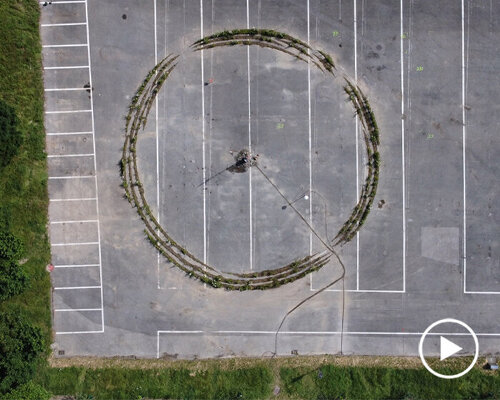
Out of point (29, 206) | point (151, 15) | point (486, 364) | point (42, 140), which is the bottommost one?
point (486, 364)

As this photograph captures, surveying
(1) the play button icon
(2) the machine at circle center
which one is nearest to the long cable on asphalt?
(2) the machine at circle center

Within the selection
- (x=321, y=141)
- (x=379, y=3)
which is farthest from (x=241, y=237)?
(x=379, y=3)

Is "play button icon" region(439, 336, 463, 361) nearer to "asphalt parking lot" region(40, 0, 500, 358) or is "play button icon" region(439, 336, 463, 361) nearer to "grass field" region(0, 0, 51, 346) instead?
"asphalt parking lot" region(40, 0, 500, 358)

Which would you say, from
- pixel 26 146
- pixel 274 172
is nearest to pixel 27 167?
pixel 26 146

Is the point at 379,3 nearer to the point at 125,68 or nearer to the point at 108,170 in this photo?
the point at 125,68

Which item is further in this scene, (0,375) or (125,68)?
(125,68)

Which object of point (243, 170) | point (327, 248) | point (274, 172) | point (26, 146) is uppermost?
point (26, 146)

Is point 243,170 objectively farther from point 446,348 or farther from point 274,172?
point 446,348
